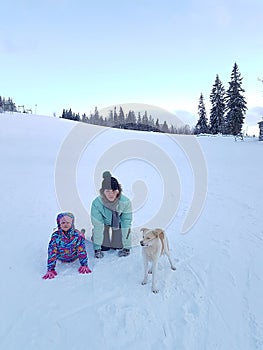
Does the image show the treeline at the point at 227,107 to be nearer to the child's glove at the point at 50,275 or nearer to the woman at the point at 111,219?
the woman at the point at 111,219

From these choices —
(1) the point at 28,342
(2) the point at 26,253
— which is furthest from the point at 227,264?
(2) the point at 26,253

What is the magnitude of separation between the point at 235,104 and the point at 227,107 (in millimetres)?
1525

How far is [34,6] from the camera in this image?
12523mm

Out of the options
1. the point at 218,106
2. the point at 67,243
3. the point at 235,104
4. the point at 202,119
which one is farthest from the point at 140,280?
the point at 202,119

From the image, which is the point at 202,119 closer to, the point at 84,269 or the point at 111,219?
the point at 111,219

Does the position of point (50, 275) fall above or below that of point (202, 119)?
below

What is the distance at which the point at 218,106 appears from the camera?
41.0 m

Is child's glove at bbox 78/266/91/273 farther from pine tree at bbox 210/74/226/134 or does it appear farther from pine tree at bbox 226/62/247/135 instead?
pine tree at bbox 210/74/226/134

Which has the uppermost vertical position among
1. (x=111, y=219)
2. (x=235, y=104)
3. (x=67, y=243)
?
(x=235, y=104)

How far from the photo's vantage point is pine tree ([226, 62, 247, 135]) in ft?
125

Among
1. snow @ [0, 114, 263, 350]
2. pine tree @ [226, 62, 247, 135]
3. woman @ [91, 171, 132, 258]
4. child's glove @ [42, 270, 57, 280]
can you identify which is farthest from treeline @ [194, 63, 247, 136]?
child's glove @ [42, 270, 57, 280]

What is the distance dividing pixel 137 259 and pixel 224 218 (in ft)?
10.7

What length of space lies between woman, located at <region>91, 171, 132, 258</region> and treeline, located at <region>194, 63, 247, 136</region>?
37.1m

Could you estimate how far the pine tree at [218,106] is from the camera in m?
41.0
